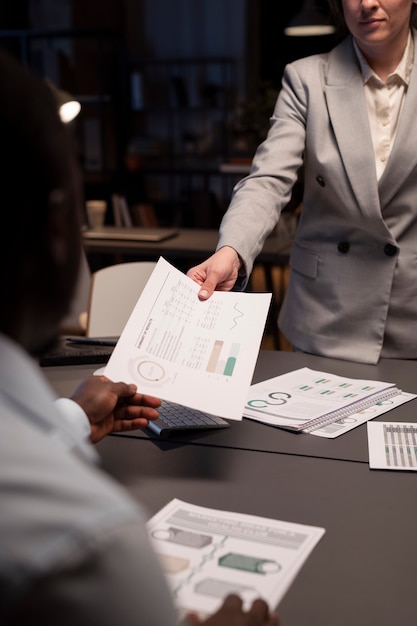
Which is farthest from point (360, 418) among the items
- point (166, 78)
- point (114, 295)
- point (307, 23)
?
point (166, 78)

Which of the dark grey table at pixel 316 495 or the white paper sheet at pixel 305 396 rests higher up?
the dark grey table at pixel 316 495

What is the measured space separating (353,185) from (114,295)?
1.17m

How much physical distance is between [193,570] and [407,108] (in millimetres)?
1355

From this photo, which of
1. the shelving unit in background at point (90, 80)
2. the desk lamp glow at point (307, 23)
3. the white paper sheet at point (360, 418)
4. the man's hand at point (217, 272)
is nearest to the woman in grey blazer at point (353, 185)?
the man's hand at point (217, 272)

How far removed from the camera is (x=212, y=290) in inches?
60.6

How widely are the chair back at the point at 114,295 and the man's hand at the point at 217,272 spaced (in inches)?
43.6

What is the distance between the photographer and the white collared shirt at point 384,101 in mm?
1980

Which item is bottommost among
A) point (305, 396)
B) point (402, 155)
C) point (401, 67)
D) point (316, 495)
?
point (305, 396)

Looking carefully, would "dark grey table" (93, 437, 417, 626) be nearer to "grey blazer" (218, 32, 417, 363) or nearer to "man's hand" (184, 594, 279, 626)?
"man's hand" (184, 594, 279, 626)

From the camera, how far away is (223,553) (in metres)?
1.00

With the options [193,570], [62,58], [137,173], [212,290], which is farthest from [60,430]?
[137,173]

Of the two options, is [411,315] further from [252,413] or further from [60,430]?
[60,430]

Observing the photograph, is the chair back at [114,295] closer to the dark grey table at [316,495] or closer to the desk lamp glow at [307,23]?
the dark grey table at [316,495]

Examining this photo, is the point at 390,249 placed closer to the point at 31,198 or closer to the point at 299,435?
the point at 299,435
